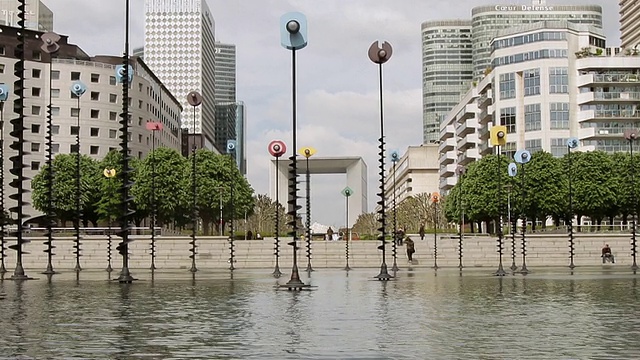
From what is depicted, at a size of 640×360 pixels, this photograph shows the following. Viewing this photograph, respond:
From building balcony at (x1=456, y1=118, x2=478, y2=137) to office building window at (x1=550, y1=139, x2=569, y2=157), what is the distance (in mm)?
21691

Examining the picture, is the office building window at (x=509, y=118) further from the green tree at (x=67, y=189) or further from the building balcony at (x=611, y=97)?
the green tree at (x=67, y=189)

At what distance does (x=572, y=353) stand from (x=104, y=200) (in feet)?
285

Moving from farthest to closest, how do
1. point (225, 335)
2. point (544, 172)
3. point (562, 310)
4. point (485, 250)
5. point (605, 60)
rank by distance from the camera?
1. point (605, 60)
2. point (544, 172)
3. point (485, 250)
4. point (562, 310)
5. point (225, 335)

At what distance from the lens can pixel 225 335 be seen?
44.6ft

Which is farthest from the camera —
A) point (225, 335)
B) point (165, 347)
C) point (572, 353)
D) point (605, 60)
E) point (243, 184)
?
point (605, 60)

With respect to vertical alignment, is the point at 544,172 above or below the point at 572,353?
above

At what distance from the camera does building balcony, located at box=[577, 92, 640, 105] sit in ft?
370

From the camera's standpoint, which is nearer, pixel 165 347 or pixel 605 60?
pixel 165 347

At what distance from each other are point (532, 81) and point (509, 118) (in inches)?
235

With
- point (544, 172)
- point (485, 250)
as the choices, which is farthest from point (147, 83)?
point (485, 250)

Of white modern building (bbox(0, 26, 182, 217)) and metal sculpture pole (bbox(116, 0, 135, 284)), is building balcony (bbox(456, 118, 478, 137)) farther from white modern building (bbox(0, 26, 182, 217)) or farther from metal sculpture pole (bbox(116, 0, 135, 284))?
metal sculpture pole (bbox(116, 0, 135, 284))

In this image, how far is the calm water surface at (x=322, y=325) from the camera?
1154cm

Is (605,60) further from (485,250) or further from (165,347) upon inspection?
(165,347)

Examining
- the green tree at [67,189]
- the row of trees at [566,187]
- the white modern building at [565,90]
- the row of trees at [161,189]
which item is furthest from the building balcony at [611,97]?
the green tree at [67,189]
